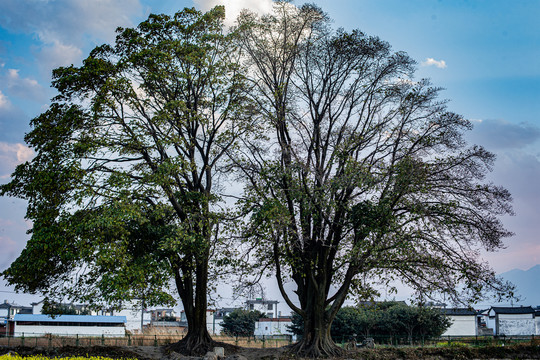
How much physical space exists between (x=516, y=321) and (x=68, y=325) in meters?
51.1

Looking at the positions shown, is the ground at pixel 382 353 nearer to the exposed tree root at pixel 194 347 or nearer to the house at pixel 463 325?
the exposed tree root at pixel 194 347

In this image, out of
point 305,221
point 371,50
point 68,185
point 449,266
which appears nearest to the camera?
point 68,185

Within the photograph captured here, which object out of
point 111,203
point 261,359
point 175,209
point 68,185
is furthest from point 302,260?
point 68,185

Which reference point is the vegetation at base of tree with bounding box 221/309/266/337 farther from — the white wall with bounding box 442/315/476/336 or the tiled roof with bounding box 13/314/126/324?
the white wall with bounding box 442/315/476/336

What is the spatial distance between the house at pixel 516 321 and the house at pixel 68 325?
142ft

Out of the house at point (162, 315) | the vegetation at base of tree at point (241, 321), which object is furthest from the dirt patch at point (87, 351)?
the house at point (162, 315)

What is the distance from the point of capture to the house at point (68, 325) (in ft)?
171

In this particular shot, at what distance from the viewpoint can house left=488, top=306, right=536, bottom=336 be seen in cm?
5484

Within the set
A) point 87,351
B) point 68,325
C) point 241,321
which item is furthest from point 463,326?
point 87,351

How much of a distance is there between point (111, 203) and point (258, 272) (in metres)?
7.71

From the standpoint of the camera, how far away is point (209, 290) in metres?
24.2

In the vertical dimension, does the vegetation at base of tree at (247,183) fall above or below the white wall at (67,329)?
above

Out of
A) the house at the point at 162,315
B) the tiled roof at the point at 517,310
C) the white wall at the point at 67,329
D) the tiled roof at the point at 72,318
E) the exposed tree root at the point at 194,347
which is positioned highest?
the exposed tree root at the point at 194,347

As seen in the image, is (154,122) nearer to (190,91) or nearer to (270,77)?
(190,91)
